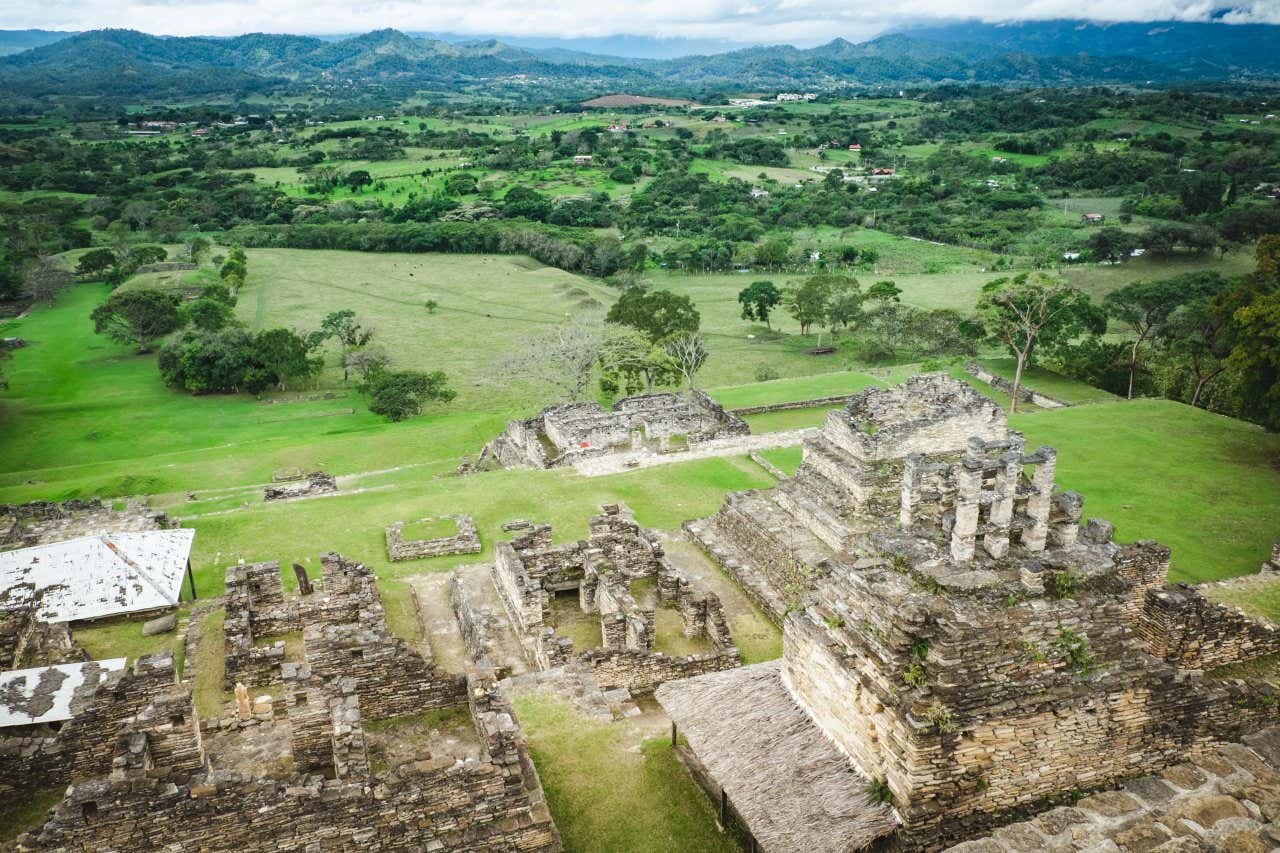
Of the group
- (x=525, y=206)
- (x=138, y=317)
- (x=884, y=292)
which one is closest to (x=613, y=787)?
(x=884, y=292)

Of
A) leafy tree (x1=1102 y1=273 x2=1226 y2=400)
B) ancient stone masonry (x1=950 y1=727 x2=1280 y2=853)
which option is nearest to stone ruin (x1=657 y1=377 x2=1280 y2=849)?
ancient stone masonry (x1=950 y1=727 x2=1280 y2=853)

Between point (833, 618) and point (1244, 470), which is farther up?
point (833, 618)

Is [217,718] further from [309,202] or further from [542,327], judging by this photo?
[309,202]

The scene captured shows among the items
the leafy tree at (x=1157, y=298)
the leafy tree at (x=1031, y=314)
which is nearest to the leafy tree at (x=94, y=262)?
the leafy tree at (x=1031, y=314)

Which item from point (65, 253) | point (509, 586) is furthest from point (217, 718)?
point (65, 253)

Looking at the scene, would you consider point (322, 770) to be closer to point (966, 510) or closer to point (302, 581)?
point (302, 581)

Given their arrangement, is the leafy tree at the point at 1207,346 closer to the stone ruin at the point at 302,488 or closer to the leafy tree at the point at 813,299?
the leafy tree at the point at 813,299

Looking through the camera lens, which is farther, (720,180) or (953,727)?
(720,180)
